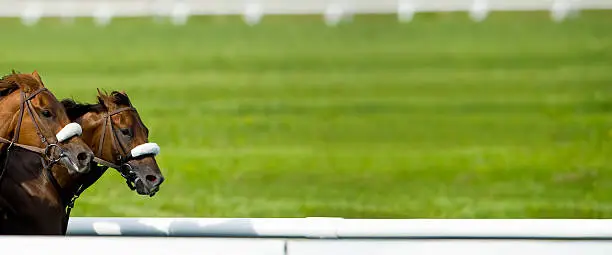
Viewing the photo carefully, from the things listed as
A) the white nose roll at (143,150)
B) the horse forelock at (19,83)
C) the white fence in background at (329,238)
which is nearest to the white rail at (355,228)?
the white fence in background at (329,238)

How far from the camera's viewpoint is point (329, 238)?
12.7 feet

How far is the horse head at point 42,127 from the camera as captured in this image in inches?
160

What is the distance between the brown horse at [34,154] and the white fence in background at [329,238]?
239mm

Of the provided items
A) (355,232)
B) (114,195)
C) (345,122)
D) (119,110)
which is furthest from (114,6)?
(355,232)

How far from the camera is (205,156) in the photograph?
843cm

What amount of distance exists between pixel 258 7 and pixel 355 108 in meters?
3.04

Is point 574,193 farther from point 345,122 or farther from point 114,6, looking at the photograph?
point 114,6

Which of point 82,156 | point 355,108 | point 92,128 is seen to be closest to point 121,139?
point 92,128

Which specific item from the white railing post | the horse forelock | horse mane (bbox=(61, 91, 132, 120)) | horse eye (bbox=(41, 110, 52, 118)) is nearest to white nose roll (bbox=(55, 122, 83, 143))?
horse eye (bbox=(41, 110, 52, 118))

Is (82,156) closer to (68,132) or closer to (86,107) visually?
(68,132)

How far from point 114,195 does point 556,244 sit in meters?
4.91

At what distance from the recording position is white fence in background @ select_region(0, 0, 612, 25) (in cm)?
1180

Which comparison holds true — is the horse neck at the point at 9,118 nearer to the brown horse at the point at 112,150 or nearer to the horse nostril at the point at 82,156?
the brown horse at the point at 112,150

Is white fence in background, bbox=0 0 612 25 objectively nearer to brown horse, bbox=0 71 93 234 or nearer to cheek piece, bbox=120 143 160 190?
cheek piece, bbox=120 143 160 190
